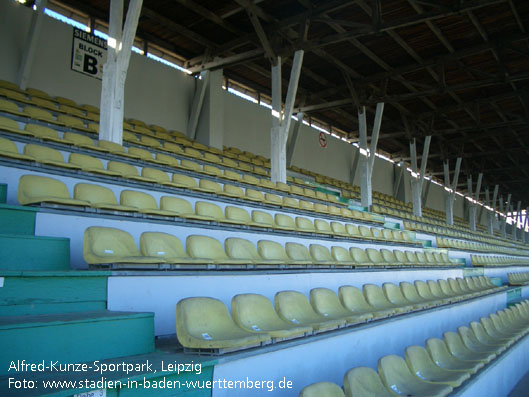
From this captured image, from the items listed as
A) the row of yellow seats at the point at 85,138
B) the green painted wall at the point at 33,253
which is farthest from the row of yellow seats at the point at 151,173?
the green painted wall at the point at 33,253

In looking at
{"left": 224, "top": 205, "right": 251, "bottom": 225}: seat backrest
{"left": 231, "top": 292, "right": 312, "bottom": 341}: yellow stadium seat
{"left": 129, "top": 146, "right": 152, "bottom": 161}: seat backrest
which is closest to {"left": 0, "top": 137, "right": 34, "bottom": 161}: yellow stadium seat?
{"left": 224, "top": 205, "right": 251, "bottom": 225}: seat backrest

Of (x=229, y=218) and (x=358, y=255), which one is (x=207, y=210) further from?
(x=358, y=255)

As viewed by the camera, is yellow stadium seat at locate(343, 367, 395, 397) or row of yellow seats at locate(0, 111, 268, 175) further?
row of yellow seats at locate(0, 111, 268, 175)

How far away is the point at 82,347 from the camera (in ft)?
6.22

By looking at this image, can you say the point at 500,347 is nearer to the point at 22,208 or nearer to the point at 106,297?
the point at 106,297

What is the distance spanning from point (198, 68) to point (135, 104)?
7.05ft

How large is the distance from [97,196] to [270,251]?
5.50 feet

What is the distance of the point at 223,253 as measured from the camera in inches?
143

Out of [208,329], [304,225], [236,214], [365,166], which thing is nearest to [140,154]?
[236,214]

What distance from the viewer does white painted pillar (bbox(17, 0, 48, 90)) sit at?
8.22 m

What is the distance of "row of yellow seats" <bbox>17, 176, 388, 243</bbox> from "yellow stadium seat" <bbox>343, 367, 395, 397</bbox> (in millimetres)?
2181

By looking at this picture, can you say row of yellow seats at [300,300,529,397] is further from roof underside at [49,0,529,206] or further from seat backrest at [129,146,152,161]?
roof underside at [49,0,529,206]

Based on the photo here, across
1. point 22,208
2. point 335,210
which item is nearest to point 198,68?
point 335,210

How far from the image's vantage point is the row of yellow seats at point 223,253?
8.82 ft
